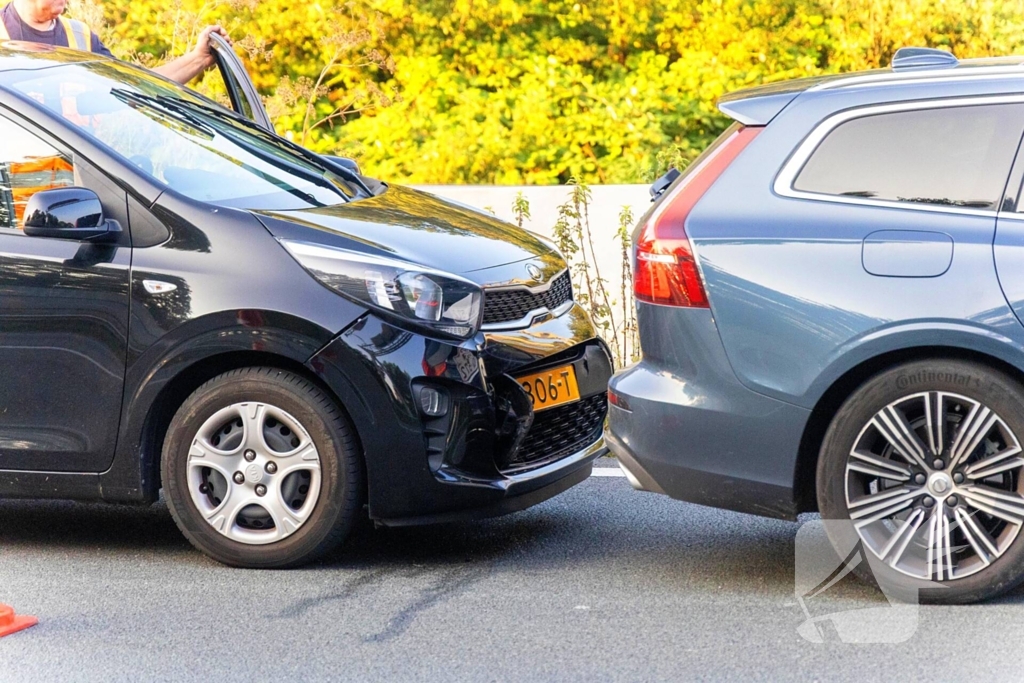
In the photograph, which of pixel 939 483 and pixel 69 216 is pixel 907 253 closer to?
pixel 939 483

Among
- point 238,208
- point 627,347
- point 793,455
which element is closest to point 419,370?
point 238,208

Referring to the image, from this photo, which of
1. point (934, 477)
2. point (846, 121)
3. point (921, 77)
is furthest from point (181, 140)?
point (934, 477)

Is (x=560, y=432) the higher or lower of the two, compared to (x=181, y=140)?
lower

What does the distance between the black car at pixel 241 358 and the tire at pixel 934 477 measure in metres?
1.13

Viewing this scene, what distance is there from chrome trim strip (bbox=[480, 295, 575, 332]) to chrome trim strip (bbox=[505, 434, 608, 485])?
508mm

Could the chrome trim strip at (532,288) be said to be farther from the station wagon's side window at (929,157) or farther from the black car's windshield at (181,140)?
the station wagon's side window at (929,157)

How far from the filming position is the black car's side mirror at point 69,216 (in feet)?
15.4

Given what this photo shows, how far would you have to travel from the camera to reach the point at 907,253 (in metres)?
4.29

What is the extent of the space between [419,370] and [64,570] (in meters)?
1.46

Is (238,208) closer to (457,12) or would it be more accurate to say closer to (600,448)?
(600,448)

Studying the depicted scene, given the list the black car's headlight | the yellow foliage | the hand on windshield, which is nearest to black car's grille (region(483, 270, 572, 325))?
the black car's headlight

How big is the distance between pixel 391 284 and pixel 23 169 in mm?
1417

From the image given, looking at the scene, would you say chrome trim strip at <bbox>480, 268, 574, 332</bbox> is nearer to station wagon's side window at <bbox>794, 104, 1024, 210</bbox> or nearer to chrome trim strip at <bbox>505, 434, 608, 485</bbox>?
chrome trim strip at <bbox>505, 434, 608, 485</bbox>

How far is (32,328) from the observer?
4828 mm
